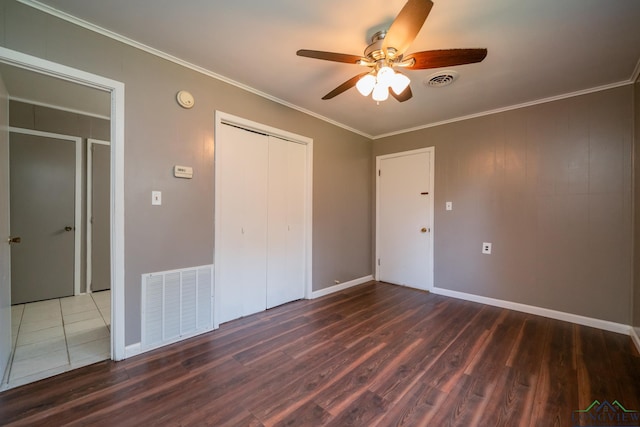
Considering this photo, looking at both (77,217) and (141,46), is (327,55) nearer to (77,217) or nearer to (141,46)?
(141,46)

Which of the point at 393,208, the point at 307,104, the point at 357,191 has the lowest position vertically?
the point at 393,208

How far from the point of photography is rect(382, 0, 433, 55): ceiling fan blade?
1.26 meters

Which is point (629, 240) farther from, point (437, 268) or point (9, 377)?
point (9, 377)

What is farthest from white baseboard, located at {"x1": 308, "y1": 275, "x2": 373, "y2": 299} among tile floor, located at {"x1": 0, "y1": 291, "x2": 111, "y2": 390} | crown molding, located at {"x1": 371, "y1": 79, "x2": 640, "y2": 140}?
crown molding, located at {"x1": 371, "y1": 79, "x2": 640, "y2": 140}

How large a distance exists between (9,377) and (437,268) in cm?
430

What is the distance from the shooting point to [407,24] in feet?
4.55

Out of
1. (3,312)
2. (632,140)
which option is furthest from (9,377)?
(632,140)

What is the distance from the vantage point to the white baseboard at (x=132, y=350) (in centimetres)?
205

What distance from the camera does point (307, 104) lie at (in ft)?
10.4

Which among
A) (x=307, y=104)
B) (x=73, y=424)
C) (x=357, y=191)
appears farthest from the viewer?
(x=357, y=191)

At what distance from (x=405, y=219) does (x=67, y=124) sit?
191 inches

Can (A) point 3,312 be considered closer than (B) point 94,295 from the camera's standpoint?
Yes

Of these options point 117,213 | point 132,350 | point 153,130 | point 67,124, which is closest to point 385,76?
point 153,130

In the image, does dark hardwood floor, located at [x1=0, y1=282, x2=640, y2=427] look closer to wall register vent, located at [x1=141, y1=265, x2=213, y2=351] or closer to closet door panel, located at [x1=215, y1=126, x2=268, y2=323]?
wall register vent, located at [x1=141, y1=265, x2=213, y2=351]
